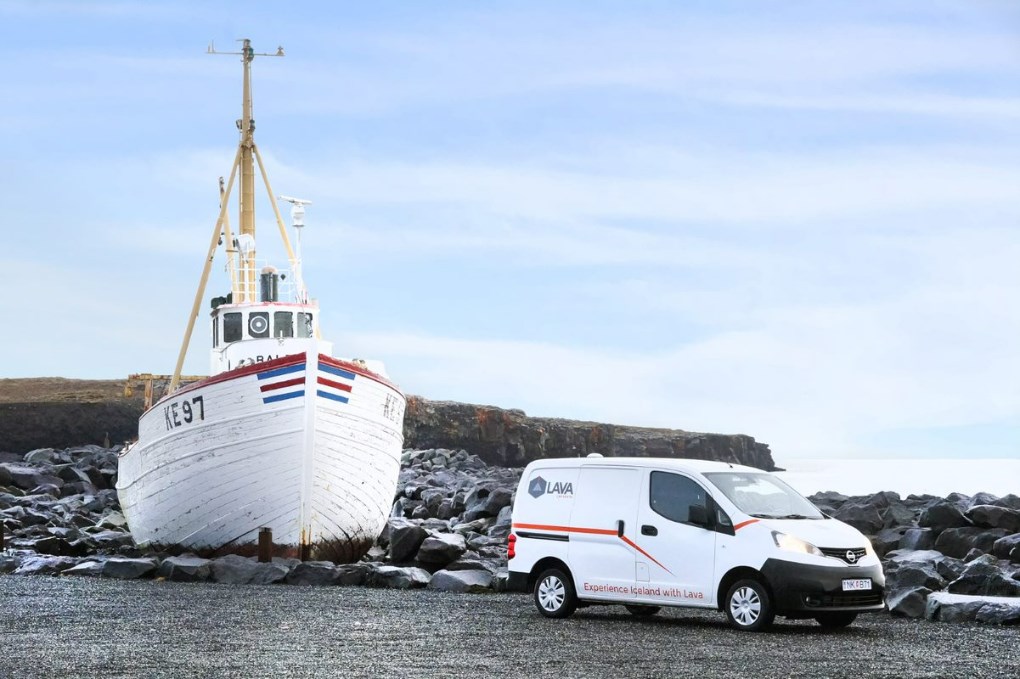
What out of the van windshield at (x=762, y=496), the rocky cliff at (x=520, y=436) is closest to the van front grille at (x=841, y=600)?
the van windshield at (x=762, y=496)

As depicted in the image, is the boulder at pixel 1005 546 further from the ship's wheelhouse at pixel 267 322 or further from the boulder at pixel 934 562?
the ship's wheelhouse at pixel 267 322

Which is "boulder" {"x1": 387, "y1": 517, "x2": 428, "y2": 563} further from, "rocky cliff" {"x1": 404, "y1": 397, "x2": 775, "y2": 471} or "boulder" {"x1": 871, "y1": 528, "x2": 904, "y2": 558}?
"rocky cliff" {"x1": 404, "y1": 397, "x2": 775, "y2": 471}

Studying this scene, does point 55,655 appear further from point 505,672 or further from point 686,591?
point 686,591

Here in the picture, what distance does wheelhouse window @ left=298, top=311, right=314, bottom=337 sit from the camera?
1164 inches

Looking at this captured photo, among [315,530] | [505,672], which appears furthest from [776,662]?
[315,530]

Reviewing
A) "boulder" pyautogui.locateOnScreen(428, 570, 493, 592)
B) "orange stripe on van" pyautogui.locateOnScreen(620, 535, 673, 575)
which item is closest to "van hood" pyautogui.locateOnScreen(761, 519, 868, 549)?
"orange stripe on van" pyautogui.locateOnScreen(620, 535, 673, 575)

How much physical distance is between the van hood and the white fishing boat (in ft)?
40.6

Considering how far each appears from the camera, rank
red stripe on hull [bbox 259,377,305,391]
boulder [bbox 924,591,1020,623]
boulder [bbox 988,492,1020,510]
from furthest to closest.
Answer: boulder [bbox 988,492,1020,510] < red stripe on hull [bbox 259,377,305,391] < boulder [bbox 924,591,1020,623]

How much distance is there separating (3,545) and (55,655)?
16667mm

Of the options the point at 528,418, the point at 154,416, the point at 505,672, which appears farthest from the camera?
the point at 528,418

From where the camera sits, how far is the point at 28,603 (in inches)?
769

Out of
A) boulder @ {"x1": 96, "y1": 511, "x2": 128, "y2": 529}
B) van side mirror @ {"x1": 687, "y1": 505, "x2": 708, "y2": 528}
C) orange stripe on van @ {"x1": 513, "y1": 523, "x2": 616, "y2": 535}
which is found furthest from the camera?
boulder @ {"x1": 96, "y1": 511, "x2": 128, "y2": 529}

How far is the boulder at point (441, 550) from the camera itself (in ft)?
84.7

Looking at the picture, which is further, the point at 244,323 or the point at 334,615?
the point at 244,323
